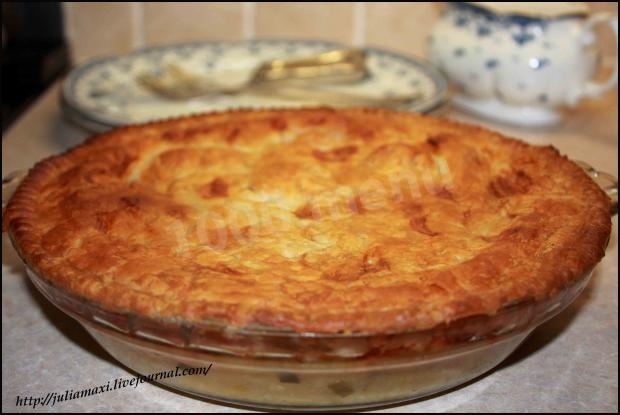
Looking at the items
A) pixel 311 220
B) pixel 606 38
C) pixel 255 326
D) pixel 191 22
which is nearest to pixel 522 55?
pixel 606 38

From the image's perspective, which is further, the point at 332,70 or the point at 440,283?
the point at 332,70

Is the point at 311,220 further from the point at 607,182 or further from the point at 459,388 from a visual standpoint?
the point at 607,182

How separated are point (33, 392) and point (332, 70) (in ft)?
3.02

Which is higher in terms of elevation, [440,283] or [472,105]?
[440,283]

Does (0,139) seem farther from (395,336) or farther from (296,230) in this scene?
(395,336)

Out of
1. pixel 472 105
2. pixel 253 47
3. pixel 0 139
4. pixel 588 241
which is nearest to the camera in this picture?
pixel 588 241

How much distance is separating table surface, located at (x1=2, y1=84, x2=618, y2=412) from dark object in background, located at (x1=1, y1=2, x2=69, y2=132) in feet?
2.17

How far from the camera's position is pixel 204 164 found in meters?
0.95

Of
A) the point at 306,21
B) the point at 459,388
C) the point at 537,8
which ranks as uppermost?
the point at 537,8

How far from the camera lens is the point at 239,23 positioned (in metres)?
1.78

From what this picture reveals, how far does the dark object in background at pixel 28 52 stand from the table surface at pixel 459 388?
0.66 m

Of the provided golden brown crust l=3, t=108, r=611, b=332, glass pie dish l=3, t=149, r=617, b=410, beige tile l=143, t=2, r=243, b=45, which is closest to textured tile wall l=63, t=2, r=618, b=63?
beige tile l=143, t=2, r=243, b=45

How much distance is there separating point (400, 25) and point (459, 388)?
1150mm

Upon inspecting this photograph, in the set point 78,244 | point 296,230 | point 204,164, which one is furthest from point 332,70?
point 78,244
